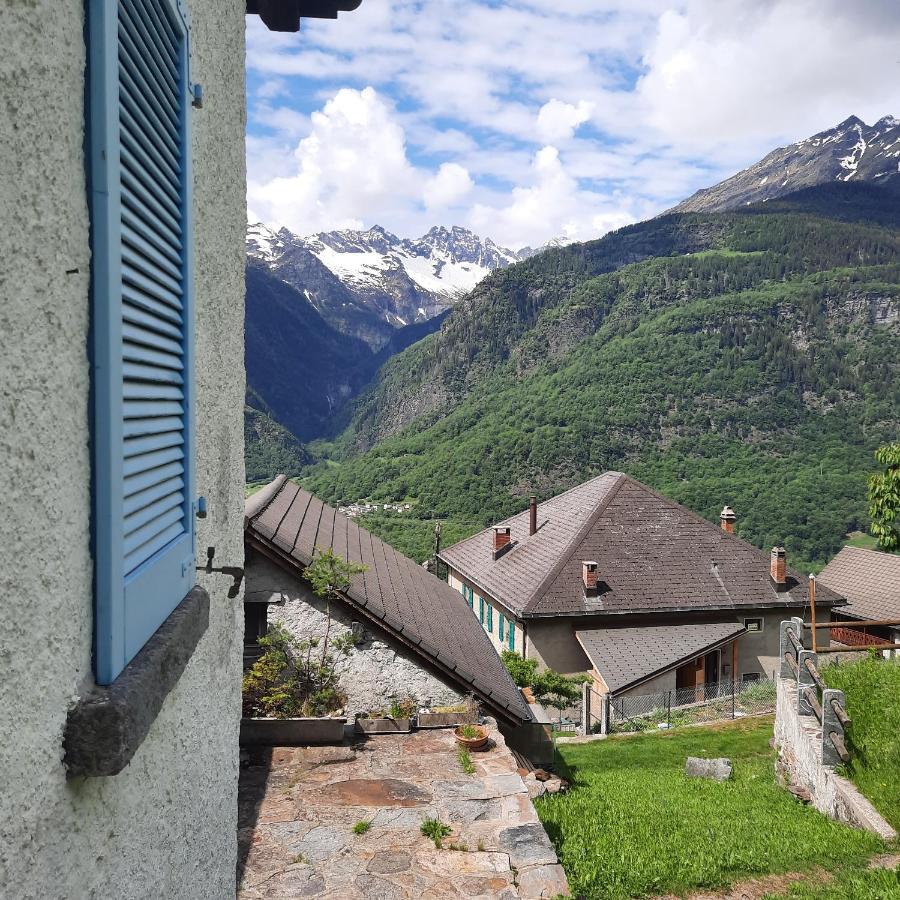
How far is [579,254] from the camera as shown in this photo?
13625cm

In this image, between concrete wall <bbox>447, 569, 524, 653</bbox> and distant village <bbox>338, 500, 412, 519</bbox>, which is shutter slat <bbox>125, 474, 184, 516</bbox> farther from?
A: distant village <bbox>338, 500, 412, 519</bbox>

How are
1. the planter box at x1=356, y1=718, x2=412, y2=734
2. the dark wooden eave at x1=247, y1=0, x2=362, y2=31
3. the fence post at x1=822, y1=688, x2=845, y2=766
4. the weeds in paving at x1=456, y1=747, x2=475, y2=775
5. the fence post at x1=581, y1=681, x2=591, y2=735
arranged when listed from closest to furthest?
the dark wooden eave at x1=247, y1=0, x2=362, y2=31
the weeds in paving at x1=456, y1=747, x2=475, y2=775
the planter box at x1=356, y1=718, x2=412, y2=734
the fence post at x1=822, y1=688, x2=845, y2=766
the fence post at x1=581, y1=681, x2=591, y2=735

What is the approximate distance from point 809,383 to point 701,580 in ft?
219

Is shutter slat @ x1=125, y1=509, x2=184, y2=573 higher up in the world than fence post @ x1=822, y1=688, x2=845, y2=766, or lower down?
higher up

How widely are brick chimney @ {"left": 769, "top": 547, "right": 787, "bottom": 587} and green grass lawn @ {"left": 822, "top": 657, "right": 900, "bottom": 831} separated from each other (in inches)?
613

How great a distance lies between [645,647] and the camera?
22.7 m

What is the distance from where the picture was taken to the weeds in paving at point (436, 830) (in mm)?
4969

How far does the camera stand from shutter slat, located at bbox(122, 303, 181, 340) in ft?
5.19

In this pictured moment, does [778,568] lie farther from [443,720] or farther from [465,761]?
[465,761]

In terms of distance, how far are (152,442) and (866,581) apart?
37933 millimetres

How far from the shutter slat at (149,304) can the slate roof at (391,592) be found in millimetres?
6158

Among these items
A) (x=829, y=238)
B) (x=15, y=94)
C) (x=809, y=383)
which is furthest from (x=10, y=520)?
(x=829, y=238)

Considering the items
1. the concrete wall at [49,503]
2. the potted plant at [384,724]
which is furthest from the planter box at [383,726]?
the concrete wall at [49,503]

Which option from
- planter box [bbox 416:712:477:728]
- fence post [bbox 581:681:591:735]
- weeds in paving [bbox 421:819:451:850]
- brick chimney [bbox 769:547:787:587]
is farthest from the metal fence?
weeds in paving [bbox 421:819:451:850]
